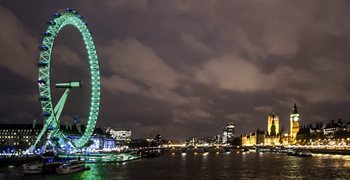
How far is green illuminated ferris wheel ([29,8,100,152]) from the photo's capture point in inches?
2434

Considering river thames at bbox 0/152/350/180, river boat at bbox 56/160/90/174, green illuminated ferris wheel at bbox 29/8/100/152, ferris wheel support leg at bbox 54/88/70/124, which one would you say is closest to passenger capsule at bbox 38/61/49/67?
green illuminated ferris wheel at bbox 29/8/100/152

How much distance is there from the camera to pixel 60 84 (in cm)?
6588

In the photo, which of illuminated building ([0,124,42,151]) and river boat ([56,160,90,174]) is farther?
illuminated building ([0,124,42,151])

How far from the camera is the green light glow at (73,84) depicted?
61.8 metres

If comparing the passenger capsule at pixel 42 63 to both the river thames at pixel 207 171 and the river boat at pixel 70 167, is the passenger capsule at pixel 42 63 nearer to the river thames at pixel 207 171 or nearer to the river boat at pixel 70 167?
the river boat at pixel 70 167

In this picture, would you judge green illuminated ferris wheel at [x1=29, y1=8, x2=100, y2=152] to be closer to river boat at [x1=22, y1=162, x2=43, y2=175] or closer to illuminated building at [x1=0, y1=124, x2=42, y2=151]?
river boat at [x1=22, y1=162, x2=43, y2=175]

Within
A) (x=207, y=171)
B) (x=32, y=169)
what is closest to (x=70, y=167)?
(x=32, y=169)

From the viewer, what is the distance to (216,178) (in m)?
55.6

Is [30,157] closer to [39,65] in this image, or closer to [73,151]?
[73,151]

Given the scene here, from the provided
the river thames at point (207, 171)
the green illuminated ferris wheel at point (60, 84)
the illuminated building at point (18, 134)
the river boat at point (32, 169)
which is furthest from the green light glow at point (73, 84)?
the illuminated building at point (18, 134)

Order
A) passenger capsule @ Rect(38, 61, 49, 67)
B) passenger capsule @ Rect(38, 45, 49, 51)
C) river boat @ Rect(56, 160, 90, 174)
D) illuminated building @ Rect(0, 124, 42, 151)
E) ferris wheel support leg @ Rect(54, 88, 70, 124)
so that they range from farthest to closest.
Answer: illuminated building @ Rect(0, 124, 42, 151) → ferris wheel support leg @ Rect(54, 88, 70, 124) → passenger capsule @ Rect(38, 45, 49, 51) → passenger capsule @ Rect(38, 61, 49, 67) → river boat @ Rect(56, 160, 90, 174)

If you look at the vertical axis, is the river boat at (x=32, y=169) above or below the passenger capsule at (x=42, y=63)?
below

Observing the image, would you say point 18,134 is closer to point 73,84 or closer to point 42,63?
point 73,84

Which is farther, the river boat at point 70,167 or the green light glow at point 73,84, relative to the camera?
the green light glow at point 73,84
